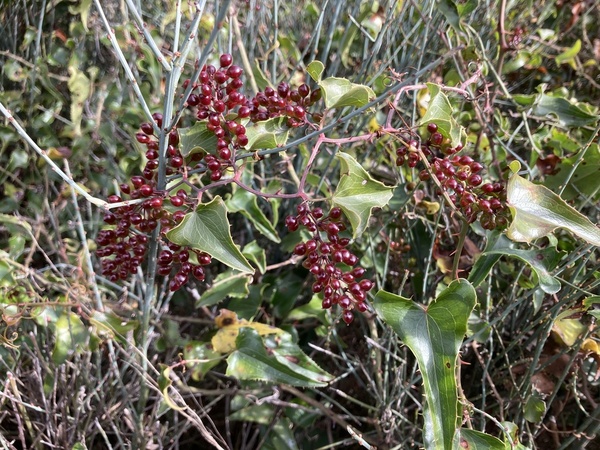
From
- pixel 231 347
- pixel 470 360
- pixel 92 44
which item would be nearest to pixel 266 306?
pixel 231 347

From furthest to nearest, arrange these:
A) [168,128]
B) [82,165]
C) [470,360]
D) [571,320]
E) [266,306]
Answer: [82,165] → [266,306] → [470,360] → [571,320] → [168,128]

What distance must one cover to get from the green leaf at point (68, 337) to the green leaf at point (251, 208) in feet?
0.88

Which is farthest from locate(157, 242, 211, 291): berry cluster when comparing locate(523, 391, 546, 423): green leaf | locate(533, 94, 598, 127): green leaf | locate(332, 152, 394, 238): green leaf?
locate(533, 94, 598, 127): green leaf

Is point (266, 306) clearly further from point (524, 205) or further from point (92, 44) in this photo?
point (92, 44)

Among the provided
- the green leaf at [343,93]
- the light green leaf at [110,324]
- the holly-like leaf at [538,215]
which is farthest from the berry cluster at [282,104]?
the light green leaf at [110,324]

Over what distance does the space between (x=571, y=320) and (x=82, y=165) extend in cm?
95

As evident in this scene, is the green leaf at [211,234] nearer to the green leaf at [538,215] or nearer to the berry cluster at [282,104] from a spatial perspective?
the berry cluster at [282,104]

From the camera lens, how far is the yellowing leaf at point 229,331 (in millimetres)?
729

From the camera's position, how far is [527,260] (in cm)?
59

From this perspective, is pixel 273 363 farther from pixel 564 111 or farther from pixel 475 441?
pixel 564 111

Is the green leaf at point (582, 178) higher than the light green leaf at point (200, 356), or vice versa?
the green leaf at point (582, 178)

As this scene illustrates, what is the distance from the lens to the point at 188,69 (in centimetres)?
114

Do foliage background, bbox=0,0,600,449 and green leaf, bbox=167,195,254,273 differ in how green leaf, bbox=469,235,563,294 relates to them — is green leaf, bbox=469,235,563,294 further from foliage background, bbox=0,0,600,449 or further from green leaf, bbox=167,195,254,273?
green leaf, bbox=167,195,254,273

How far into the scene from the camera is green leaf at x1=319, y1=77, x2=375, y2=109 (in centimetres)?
Result: 55
